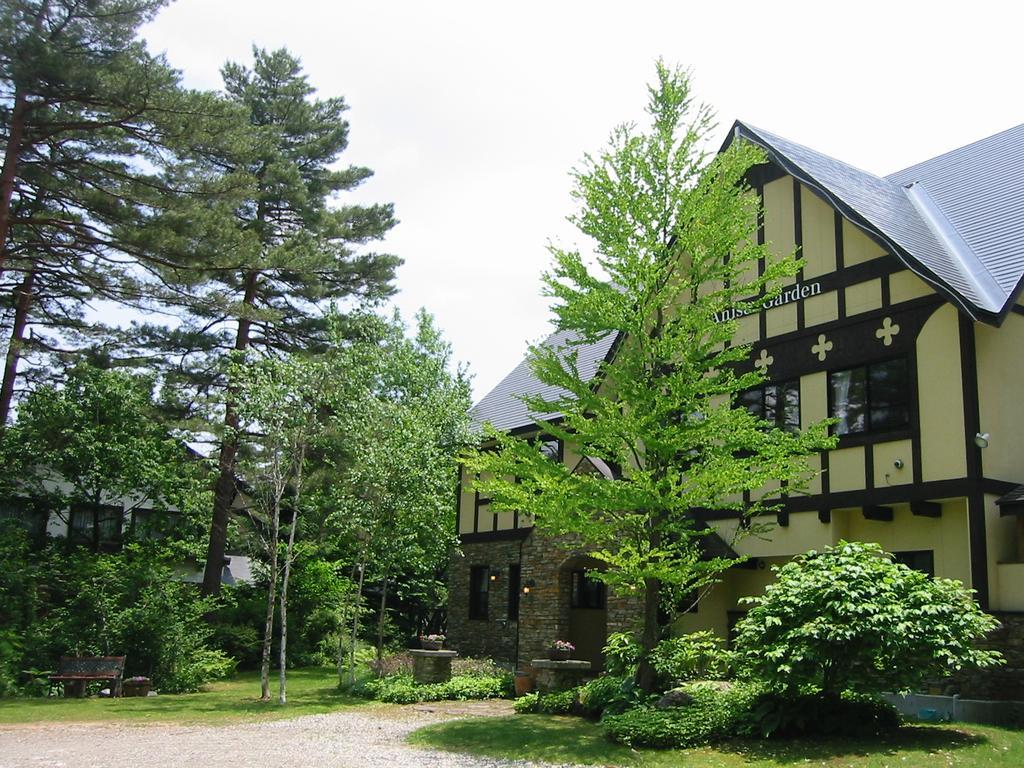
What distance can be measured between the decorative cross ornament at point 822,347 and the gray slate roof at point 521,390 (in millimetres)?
6236

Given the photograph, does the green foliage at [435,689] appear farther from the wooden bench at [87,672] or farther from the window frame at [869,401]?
the window frame at [869,401]

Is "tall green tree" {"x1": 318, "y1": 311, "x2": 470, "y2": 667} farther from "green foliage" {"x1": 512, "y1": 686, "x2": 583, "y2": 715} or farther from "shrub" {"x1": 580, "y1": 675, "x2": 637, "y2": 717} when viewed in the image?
"shrub" {"x1": 580, "y1": 675, "x2": 637, "y2": 717}

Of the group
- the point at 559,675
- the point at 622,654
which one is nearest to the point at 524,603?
the point at 559,675

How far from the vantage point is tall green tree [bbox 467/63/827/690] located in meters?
13.2

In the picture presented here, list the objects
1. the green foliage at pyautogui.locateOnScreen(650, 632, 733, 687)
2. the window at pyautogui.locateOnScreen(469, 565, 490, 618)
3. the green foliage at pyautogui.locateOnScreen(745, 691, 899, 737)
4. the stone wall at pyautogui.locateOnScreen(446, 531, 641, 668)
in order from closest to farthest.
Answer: the green foliage at pyautogui.locateOnScreen(745, 691, 899, 737) → the green foliage at pyautogui.locateOnScreen(650, 632, 733, 687) → the stone wall at pyautogui.locateOnScreen(446, 531, 641, 668) → the window at pyautogui.locateOnScreen(469, 565, 490, 618)

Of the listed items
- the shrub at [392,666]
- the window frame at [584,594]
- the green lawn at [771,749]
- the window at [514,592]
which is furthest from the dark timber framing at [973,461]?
the window at [514,592]

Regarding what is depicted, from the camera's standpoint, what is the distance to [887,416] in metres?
15.4

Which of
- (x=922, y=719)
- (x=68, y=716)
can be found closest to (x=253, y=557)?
(x=68, y=716)

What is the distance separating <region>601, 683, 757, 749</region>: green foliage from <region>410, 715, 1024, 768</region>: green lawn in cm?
23

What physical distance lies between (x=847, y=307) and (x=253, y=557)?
64.0 feet

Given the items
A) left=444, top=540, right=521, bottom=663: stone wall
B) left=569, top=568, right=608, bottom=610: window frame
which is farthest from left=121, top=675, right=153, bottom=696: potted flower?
left=569, top=568, right=608, bottom=610: window frame

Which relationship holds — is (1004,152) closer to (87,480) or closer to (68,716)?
(68,716)

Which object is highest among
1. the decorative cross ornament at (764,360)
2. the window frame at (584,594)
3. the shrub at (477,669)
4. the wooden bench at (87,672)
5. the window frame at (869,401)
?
the decorative cross ornament at (764,360)

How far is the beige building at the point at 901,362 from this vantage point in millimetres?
14188
